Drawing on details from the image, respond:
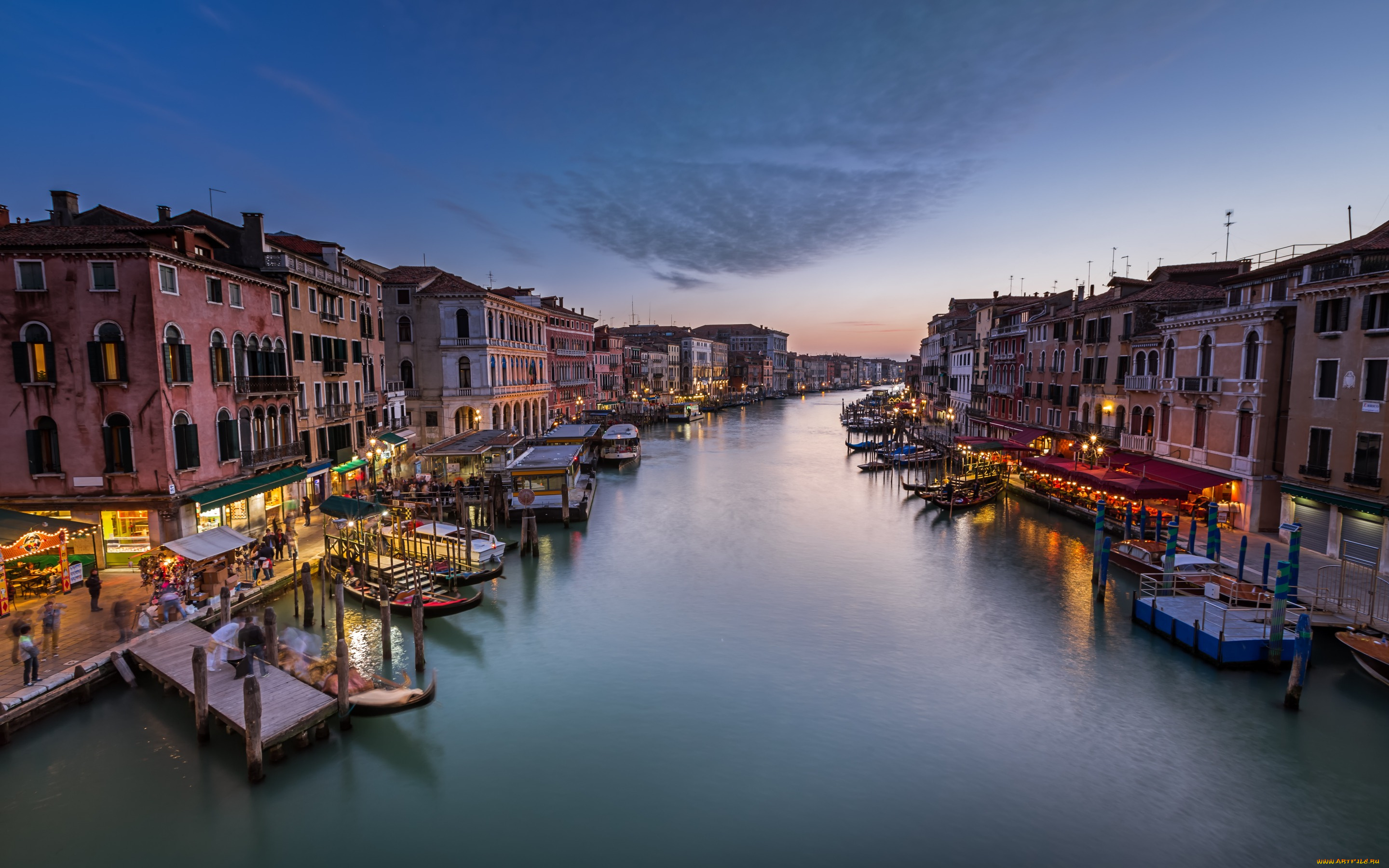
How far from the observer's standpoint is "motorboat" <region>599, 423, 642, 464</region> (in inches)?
1932

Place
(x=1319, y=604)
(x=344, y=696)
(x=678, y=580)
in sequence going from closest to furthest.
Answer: (x=344, y=696) < (x=1319, y=604) < (x=678, y=580)

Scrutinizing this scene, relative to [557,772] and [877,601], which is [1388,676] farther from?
[557,772]

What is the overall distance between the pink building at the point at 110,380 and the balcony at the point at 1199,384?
32.4 m

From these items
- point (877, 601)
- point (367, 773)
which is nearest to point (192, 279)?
point (367, 773)

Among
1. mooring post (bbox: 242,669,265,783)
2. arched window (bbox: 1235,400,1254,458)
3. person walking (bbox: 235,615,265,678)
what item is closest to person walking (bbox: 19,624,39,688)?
person walking (bbox: 235,615,265,678)

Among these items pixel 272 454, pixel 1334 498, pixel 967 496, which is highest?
pixel 272 454

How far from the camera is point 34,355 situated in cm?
1619

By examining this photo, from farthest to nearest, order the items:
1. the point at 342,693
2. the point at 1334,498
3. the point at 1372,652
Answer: the point at 1334,498, the point at 1372,652, the point at 342,693

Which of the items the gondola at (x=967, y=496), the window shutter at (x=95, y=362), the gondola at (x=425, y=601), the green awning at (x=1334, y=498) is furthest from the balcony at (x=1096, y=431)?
the window shutter at (x=95, y=362)

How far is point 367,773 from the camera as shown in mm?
11367

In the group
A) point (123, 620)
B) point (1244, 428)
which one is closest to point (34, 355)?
point (123, 620)

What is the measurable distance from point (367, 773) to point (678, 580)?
12033mm

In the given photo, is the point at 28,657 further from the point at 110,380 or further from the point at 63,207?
the point at 63,207

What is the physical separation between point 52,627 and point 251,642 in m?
4.55
